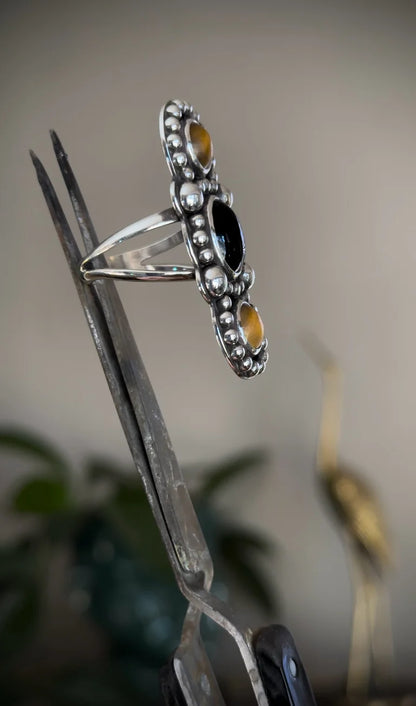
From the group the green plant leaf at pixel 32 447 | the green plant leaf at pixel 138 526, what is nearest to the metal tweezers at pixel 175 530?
the green plant leaf at pixel 138 526

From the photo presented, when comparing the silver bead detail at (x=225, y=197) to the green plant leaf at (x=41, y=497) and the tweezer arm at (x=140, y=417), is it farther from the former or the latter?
the green plant leaf at (x=41, y=497)

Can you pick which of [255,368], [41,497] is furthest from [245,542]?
[255,368]

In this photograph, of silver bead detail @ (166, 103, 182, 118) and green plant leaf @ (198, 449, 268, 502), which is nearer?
silver bead detail @ (166, 103, 182, 118)

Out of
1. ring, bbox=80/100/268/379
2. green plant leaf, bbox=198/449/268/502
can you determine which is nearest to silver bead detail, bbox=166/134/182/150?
ring, bbox=80/100/268/379

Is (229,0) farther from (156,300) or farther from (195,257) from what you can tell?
(195,257)

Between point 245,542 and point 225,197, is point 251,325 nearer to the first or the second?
point 225,197

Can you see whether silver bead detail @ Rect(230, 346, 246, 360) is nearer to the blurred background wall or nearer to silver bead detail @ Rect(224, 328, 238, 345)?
silver bead detail @ Rect(224, 328, 238, 345)
